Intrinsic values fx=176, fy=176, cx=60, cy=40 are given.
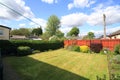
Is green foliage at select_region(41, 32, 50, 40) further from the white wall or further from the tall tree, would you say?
the white wall

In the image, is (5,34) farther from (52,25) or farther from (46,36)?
(52,25)

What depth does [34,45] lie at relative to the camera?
30.9 m

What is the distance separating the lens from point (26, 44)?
29531 millimetres

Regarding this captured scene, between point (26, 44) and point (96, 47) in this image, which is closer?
point (96, 47)

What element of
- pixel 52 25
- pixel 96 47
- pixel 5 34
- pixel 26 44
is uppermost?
pixel 52 25

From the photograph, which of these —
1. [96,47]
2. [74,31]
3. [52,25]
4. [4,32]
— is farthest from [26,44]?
[52,25]

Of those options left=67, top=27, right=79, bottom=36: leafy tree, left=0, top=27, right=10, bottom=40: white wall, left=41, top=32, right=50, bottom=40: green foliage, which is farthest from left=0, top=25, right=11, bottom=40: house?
left=67, top=27, right=79, bottom=36: leafy tree

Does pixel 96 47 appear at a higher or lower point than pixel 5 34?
lower

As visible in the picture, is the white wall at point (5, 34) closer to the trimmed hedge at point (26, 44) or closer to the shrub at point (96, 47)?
the trimmed hedge at point (26, 44)

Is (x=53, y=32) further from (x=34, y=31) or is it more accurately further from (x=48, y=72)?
(x=48, y=72)

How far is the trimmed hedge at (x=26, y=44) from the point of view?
26.2 m

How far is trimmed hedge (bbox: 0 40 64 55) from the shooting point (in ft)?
86.0

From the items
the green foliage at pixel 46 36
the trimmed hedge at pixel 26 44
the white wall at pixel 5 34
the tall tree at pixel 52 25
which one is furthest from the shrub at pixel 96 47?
the tall tree at pixel 52 25

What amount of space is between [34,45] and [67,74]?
60.6 ft
